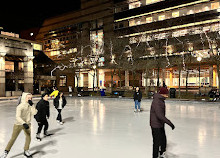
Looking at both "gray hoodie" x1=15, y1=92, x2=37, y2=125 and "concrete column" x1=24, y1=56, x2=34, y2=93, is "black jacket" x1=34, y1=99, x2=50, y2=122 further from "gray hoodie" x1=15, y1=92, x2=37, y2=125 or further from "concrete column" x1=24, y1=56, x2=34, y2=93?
"concrete column" x1=24, y1=56, x2=34, y2=93

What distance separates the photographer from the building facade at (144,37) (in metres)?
33.8

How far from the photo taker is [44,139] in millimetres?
7121

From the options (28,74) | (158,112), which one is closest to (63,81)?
(28,74)

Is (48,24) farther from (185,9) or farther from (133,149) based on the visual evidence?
(133,149)

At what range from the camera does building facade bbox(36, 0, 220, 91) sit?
33.8 m

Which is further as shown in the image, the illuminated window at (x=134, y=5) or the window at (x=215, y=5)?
the illuminated window at (x=134, y=5)

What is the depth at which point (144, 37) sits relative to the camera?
35.1 m

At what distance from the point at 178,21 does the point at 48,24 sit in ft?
162

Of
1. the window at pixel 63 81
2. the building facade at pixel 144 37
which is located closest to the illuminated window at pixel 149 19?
the building facade at pixel 144 37

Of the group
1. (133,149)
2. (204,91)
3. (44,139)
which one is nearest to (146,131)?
(133,149)

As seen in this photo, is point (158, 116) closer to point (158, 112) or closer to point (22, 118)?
point (158, 112)

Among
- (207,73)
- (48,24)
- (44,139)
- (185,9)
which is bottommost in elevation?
(44,139)

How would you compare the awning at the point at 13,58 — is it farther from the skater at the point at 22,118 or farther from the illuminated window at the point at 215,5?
the illuminated window at the point at 215,5

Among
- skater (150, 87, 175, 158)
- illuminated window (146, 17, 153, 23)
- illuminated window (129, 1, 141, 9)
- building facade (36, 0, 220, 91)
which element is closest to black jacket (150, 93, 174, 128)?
skater (150, 87, 175, 158)
